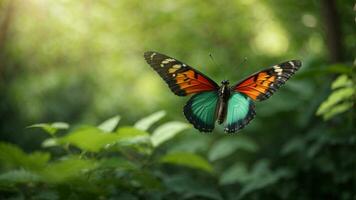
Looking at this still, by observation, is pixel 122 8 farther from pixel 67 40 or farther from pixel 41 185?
pixel 41 185

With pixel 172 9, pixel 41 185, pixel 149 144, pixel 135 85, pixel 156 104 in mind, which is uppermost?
pixel 172 9

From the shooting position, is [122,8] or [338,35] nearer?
[338,35]

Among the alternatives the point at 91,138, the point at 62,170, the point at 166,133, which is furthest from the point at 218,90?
the point at 62,170

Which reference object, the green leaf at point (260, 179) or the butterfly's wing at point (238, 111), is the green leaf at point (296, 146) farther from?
the butterfly's wing at point (238, 111)

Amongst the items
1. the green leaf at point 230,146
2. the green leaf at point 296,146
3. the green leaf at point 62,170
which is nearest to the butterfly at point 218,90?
the green leaf at point 62,170

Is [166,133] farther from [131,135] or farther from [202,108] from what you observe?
[131,135]

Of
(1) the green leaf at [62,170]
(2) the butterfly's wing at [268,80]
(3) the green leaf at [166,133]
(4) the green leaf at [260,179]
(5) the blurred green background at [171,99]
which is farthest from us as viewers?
(4) the green leaf at [260,179]

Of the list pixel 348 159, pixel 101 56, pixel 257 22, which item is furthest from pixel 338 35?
pixel 101 56

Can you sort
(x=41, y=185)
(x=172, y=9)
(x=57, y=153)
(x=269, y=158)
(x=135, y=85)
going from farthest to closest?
(x=135, y=85), (x=172, y=9), (x=57, y=153), (x=269, y=158), (x=41, y=185)
